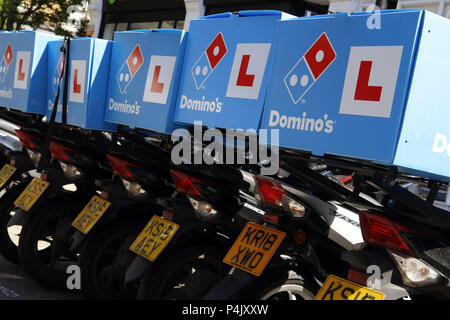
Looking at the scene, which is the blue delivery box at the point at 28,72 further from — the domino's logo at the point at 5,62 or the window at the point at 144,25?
the window at the point at 144,25

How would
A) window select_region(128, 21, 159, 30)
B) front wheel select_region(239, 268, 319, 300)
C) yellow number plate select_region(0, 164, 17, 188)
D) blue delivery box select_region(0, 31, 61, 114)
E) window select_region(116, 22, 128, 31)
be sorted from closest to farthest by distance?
front wheel select_region(239, 268, 319, 300)
blue delivery box select_region(0, 31, 61, 114)
yellow number plate select_region(0, 164, 17, 188)
window select_region(128, 21, 159, 30)
window select_region(116, 22, 128, 31)

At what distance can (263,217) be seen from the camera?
375 cm

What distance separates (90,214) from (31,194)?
30.7 inches

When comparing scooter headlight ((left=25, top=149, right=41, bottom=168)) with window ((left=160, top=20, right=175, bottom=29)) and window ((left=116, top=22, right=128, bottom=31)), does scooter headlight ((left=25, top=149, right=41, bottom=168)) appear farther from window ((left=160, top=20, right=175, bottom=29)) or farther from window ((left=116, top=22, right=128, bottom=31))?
window ((left=116, top=22, right=128, bottom=31))

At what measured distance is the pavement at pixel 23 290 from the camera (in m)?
5.15

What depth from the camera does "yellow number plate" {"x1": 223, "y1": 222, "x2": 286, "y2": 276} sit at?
354 centimetres

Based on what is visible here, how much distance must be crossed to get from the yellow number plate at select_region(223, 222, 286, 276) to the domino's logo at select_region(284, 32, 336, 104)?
2.70 ft

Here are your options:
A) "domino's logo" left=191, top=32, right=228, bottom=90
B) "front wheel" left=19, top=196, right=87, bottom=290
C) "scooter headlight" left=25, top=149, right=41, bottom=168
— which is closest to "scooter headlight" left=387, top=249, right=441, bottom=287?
"domino's logo" left=191, top=32, right=228, bottom=90

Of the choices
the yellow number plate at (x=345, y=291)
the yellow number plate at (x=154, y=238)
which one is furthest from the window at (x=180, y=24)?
the yellow number plate at (x=345, y=291)

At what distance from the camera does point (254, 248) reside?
12.0 feet

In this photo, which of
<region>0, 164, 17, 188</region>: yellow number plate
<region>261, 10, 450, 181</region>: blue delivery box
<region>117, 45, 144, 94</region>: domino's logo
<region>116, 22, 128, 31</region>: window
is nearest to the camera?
<region>261, 10, 450, 181</region>: blue delivery box
